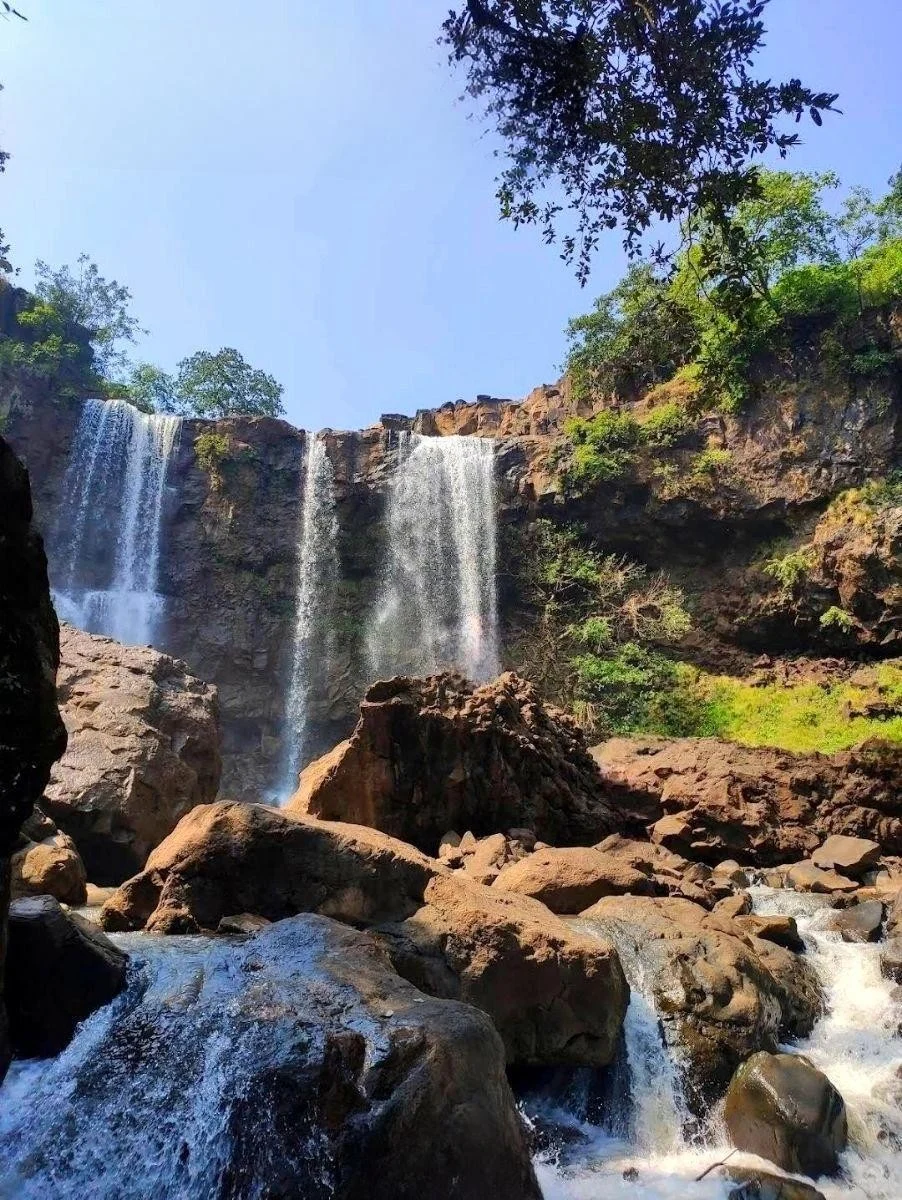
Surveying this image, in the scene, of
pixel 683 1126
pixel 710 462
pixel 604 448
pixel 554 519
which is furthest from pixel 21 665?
pixel 554 519

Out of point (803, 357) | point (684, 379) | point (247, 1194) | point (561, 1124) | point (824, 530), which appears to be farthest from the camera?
A: point (684, 379)

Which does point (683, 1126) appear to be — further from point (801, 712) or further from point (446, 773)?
point (801, 712)

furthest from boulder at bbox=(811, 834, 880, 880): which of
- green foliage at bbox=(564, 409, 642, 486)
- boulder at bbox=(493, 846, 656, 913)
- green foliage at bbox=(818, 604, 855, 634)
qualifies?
green foliage at bbox=(564, 409, 642, 486)

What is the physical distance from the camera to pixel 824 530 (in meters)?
21.3

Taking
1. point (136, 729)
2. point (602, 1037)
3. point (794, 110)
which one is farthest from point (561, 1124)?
point (136, 729)

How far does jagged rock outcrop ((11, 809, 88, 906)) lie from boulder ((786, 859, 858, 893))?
935cm

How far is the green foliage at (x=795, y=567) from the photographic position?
2128 cm

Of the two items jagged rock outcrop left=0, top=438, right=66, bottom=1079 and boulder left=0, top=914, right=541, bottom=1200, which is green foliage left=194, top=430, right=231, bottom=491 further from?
boulder left=0, top=914, right=541, bottom=1200

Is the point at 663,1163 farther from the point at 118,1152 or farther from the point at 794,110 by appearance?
the point at 794,110

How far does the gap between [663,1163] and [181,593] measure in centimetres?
2297

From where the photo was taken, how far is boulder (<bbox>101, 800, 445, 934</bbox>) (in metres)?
6.61

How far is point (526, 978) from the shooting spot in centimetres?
589

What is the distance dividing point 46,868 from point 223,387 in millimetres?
30138

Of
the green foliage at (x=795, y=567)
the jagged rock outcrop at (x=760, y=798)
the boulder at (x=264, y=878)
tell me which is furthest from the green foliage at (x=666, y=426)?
the boulder at (x=264, y=878)
